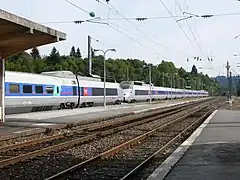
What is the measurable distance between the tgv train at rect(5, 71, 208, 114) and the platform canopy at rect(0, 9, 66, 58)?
843cm

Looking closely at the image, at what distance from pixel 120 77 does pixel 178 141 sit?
319 feet

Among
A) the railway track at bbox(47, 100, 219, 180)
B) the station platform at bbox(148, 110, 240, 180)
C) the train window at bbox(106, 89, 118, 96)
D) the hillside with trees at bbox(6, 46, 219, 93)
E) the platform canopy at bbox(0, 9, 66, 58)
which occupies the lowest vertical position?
the railway track at bbox(47, 100, 219, 180)

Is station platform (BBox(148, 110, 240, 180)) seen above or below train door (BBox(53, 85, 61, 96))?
below

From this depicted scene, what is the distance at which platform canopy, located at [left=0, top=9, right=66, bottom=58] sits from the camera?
1722cm

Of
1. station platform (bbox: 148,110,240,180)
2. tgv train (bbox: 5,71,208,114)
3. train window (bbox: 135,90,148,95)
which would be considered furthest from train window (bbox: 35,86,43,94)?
train window (bbox: 135,90,148,95)

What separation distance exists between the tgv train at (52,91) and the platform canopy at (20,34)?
332 inches

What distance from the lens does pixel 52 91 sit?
38531mm

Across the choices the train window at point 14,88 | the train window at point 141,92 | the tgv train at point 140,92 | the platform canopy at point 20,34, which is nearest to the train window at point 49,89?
the train window at point 14,88

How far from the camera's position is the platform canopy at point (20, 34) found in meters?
17.2

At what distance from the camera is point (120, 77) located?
116 meters

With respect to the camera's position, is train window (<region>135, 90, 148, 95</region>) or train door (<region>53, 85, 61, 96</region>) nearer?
train door (<region>53, 85, 61, 96</region>)

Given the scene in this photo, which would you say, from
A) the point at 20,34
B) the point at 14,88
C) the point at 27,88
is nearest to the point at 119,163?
the point at 20,34

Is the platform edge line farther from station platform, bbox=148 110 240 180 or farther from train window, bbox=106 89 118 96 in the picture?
train window, bbox=106 89 118 96

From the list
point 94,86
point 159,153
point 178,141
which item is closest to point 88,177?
point 159,153
